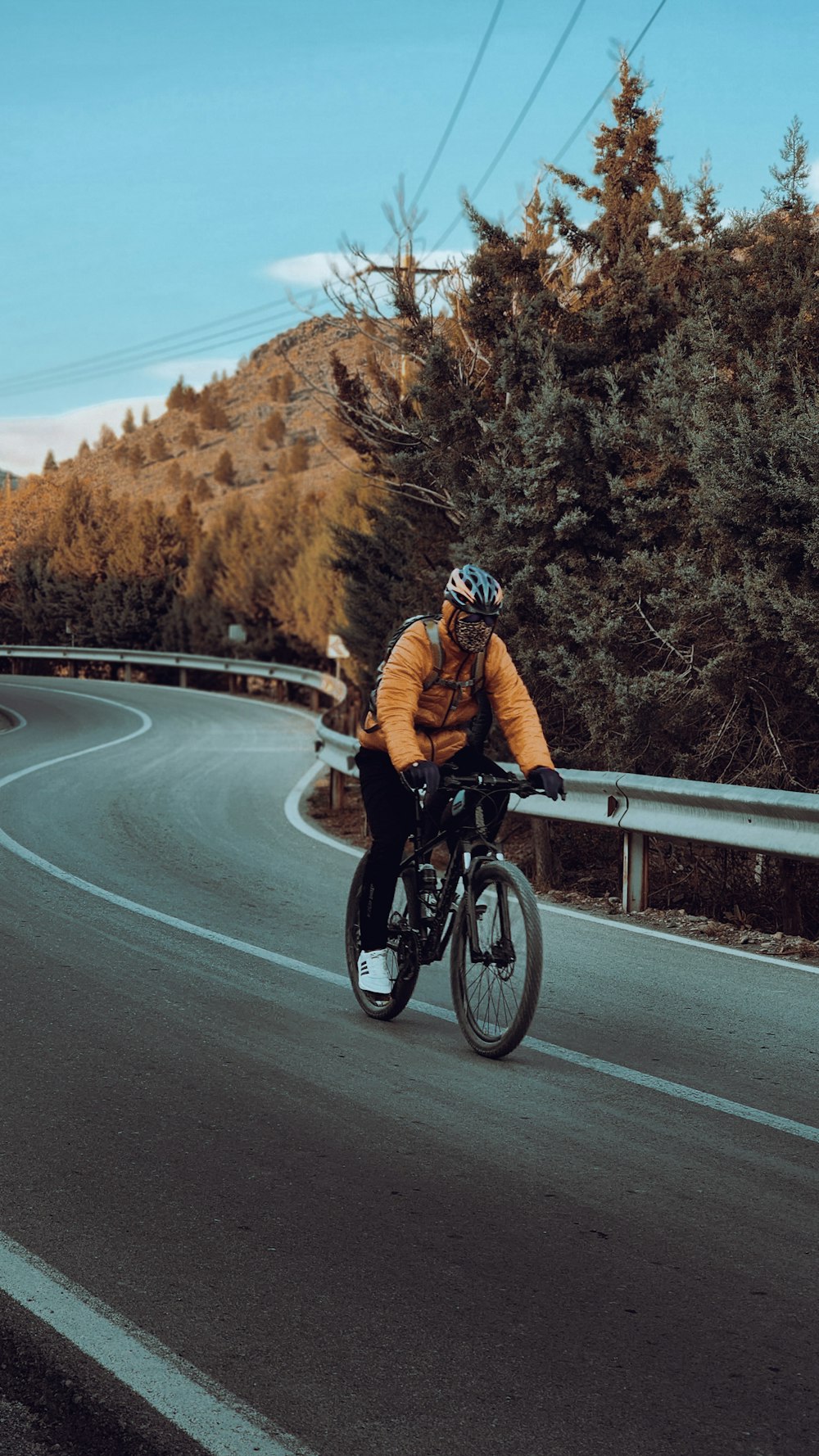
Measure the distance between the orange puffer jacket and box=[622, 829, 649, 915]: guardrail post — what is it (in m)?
3.48

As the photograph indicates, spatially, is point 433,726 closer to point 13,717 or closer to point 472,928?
point 472,928

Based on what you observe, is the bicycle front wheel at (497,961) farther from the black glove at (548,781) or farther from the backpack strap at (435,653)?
the backpack strap at (435,653)

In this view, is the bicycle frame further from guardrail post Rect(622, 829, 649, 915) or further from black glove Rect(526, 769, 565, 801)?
guardrail post Rect(622, 829, 649, 915)

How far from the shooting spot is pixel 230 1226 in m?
4.07

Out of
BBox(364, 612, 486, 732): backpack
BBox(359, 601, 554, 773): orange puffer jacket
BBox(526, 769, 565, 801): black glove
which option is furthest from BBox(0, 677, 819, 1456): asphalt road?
BBox(364, 612, 486, 732): backpack

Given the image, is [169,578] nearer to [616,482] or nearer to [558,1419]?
[616,482]

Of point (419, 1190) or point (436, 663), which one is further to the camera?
point (436, 663)

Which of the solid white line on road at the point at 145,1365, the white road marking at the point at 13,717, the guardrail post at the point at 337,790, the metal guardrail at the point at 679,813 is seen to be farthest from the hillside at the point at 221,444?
the solid white line on road at the point at 145,1365

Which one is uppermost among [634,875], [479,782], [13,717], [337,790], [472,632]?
[472,632]

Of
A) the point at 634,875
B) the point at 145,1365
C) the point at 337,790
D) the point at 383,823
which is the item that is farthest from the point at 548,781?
the point at 337,790

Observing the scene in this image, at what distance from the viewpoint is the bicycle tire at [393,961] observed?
21.2 ft

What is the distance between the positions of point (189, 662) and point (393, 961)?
123 feet

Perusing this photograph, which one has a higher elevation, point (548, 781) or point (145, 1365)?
point (548, 781)

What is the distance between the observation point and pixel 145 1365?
10.7 ft
